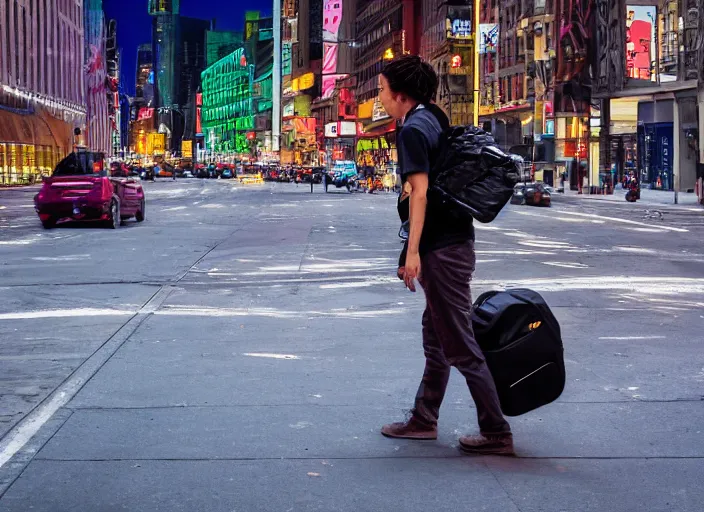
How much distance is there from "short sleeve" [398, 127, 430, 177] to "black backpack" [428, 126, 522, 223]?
4.5 inches

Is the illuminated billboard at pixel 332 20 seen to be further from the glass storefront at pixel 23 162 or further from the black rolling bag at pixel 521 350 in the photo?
the black rolling bag at pixel 521 350

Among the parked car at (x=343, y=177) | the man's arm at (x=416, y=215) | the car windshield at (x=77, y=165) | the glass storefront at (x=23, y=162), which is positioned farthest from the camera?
the glass storefront at (x=23, y=162)

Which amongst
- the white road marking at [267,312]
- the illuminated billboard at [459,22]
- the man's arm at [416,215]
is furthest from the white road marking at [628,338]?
the illuminated billboard at [459,22]

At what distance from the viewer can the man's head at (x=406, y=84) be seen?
610cm

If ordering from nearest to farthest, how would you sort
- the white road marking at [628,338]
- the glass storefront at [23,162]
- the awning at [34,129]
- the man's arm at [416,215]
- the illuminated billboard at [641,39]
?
the man's arm at [416,215] < the white road marking at [628,338] < the illuminated billboard at [641,39] < the awning at [34,129] < the glass storefront at [23,162]

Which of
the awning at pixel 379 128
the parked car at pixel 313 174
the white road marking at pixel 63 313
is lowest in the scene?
the white road marking at pixel 63 313

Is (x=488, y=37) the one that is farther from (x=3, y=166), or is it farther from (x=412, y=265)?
(x=412, y=265)

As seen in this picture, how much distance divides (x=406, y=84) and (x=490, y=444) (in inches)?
73.5

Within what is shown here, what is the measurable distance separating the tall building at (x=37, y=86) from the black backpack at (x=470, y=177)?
224ft

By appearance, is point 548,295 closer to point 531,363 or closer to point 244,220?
point 531,363

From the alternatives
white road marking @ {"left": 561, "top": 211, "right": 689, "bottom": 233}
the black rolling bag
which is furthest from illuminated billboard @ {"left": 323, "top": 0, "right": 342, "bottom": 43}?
the black rolling bag

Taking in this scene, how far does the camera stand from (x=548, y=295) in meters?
13.2

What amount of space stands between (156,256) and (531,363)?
1390 centimetres

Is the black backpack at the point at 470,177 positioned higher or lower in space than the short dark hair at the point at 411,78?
lower
